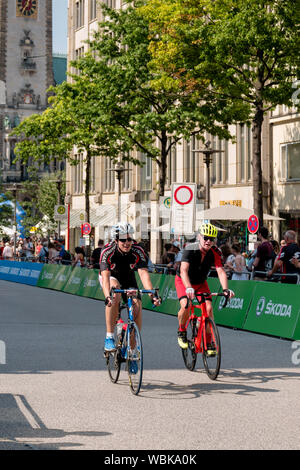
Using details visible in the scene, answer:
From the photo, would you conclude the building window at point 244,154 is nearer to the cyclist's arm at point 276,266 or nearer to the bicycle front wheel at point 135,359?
the cyclist's arm at point 276,266

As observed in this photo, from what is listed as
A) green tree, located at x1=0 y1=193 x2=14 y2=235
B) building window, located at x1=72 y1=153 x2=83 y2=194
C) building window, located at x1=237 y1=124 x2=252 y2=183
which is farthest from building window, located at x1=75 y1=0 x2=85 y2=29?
building window, located at x1=237 y1=124 x2=252 y2=183

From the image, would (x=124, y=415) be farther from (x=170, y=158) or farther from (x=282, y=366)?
(x=170, y=158)

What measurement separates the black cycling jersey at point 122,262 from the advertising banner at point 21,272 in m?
26.3

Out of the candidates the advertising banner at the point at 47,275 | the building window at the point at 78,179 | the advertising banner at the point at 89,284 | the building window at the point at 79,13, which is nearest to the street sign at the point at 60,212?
the advertising banner at the point at 47,275

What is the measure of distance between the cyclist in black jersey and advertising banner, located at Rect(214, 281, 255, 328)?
7282 mm

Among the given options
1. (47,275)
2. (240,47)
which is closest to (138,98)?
(47,275)

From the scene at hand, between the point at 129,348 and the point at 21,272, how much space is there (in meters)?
30.7

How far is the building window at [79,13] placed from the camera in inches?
2784

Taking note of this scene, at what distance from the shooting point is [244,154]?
45125 mm

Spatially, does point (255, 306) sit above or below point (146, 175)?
below

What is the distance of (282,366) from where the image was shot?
13062mm

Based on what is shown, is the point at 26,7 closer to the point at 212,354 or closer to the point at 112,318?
the point at 112,318

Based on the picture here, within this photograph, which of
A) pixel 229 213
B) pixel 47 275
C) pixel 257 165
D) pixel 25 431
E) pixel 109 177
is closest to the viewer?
pixel 25 431

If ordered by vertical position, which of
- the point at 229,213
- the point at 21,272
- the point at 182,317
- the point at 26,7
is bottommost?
the point at 21,272
